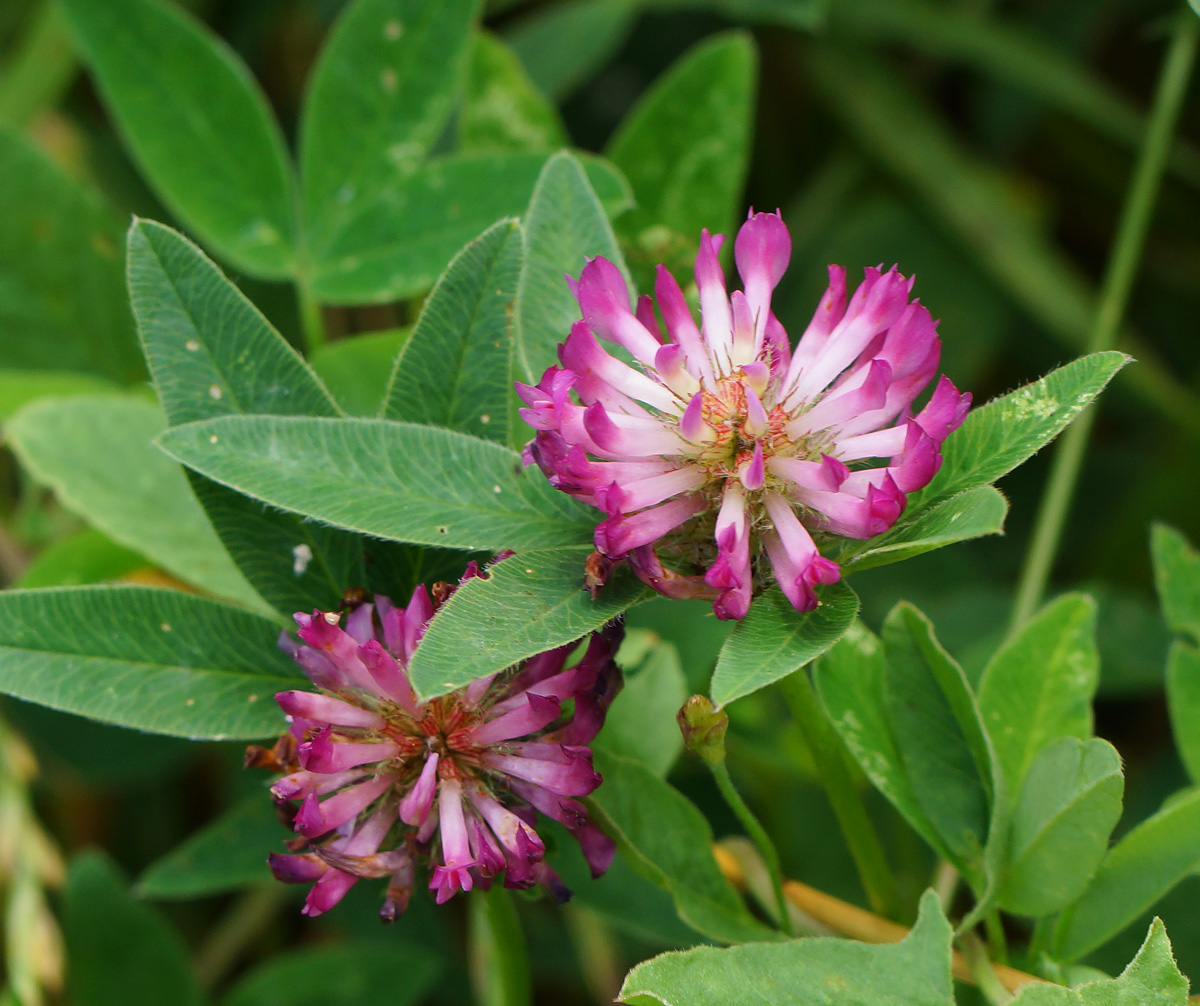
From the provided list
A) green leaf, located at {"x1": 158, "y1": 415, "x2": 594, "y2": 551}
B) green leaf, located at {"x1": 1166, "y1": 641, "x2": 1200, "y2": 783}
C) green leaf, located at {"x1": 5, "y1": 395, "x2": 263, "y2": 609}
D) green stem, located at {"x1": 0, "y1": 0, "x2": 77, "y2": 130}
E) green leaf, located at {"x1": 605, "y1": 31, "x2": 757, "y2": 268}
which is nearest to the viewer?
green leaf, located at {"x1": 158, "y1": 415, "x2": 594, "y2": 551}

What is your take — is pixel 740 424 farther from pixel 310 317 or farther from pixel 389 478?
pixel 310 317

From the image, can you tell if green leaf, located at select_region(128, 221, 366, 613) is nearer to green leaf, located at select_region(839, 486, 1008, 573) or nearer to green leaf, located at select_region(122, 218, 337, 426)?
green leaf, located at select_region(122, 218, 337, 426)

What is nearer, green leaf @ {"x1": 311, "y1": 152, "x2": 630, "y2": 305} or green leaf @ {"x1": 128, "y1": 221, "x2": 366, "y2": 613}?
green leaf @ {"x1": 128, "y1": 221, "x2": 366, "y2": 613}

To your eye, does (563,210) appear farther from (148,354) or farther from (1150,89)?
(1150,89)

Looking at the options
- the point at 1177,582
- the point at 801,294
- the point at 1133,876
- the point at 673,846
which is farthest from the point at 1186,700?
the point at 801,294

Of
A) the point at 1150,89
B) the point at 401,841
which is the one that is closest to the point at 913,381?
the point at 401,841

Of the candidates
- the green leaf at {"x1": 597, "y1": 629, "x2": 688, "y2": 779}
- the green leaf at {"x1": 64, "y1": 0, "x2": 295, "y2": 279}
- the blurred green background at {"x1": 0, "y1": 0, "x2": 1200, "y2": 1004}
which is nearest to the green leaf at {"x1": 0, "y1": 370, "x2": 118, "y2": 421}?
the blurred green background at {"x1": 0, "y1": 0, "x2": 1200, "y2": 1004}
